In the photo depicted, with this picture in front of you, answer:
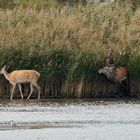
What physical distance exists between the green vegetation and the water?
1.40m

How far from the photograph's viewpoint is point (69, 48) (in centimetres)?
2539

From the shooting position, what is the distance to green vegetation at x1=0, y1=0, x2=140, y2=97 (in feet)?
79.2

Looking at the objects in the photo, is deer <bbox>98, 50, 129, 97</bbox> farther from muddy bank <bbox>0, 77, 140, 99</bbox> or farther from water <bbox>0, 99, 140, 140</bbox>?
water <bbox>0, 99, 140, 140</bbox>

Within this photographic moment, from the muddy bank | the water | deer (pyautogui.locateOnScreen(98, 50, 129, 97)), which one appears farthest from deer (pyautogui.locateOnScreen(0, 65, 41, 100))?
deer (pyautogui.locateOnScreen(98, 50, 129, 97))

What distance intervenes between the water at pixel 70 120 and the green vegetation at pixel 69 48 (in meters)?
1.40

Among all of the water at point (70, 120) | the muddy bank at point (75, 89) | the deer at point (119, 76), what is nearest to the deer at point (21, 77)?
the muddy bank at point (75, 89)

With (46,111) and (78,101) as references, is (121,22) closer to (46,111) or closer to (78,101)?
(78,101)

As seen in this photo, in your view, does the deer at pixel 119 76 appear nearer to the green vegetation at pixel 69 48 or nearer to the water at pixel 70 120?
the green vegetation at pixel 69 48

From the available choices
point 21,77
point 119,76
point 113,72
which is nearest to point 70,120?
point 21,77

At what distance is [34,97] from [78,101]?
1.88 metres

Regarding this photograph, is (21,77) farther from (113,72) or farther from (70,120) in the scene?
(70,120)

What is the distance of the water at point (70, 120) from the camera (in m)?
15.9

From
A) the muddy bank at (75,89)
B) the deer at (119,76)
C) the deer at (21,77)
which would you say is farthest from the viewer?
the deer at (119,76)

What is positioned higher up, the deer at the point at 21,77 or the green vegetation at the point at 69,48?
the green vegetation at the point at 69,48
